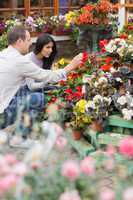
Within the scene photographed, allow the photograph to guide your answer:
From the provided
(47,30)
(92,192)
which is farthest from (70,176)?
(47,30)

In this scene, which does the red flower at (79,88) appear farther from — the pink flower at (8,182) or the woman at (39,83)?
the pink flower at (8,182)

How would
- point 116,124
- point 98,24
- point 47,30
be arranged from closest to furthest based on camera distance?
point 116,124
point 98,24
point 47,30

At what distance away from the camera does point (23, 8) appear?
1236cm

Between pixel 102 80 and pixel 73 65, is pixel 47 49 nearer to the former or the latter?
pixel 73 65

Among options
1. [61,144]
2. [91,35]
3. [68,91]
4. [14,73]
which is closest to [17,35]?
[14,73]

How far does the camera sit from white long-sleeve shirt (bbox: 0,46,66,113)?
5418mm

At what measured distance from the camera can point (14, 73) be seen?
5.48 m

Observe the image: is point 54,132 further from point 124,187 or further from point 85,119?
point 85,119

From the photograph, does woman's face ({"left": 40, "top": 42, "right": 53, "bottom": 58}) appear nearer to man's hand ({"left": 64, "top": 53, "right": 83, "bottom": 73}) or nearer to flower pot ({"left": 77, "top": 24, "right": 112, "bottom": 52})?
man's hand ({"left": 64, "top": 53, "right": 83, "bottom": 73})

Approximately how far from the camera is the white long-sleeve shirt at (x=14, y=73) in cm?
542

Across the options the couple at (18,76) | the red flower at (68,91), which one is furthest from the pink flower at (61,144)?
the red flower at (68,91)

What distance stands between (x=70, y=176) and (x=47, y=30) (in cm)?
987

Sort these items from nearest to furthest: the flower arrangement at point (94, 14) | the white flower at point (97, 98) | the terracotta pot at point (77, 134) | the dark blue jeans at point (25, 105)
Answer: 1. the white flower at point (97, 98)
2. the terracotta pot at point (77, 134)
3. the dark blue jeans at point (25, 105)
4. the flower arrangement at point (94, 14)

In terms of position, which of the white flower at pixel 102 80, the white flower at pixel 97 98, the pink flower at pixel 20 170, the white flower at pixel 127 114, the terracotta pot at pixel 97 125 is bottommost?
the terracotta pot at pixel 97 125
